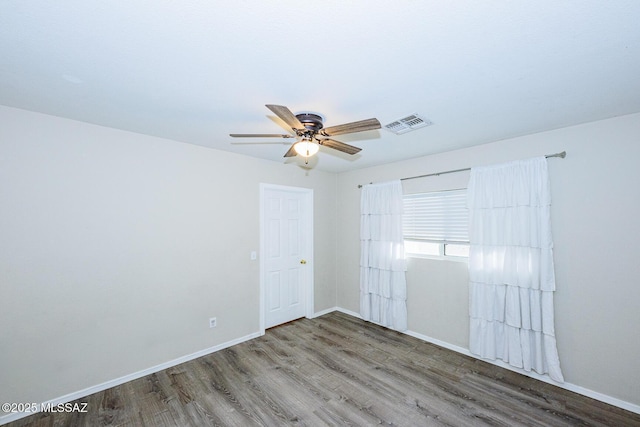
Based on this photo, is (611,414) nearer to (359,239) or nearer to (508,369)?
(508,369)

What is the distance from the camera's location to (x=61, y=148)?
243cm

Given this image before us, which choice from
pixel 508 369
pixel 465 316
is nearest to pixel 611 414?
pixel 508 369

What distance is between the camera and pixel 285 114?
1.72m

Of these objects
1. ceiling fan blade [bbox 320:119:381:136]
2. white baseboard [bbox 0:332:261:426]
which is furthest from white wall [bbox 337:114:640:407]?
white baseboard [bbox 0:332:261:426]

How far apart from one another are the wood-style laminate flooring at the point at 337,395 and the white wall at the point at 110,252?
1.05 ft

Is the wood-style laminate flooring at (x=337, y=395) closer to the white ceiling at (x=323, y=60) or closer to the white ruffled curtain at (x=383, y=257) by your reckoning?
the white ruffled curtain at (x=383, y=257)

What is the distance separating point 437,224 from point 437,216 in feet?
0.36

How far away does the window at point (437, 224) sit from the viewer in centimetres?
340

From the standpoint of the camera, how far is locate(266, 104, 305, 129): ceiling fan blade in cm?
160

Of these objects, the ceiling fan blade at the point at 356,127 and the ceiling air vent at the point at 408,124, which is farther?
the ceiling air vent at the point at 408,124

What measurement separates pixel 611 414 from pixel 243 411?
311 cm

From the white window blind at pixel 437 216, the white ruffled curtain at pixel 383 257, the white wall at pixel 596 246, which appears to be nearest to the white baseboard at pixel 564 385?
the white wall at pixel 596 246

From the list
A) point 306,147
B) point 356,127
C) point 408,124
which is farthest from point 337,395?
point 408,124

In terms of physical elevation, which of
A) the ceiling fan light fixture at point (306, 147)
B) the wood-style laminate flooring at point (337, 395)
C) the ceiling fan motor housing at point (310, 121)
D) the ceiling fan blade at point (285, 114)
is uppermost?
the ceiling fan motor housing at point (310, 121)
